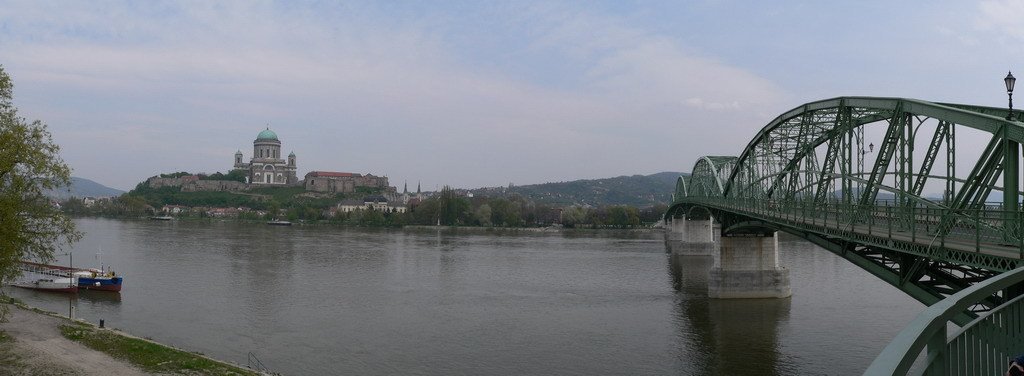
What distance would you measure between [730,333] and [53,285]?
118ft

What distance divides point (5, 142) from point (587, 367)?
692 inches

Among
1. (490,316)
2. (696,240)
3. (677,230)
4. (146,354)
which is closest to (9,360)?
(146,354)

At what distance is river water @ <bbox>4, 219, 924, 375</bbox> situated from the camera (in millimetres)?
22750

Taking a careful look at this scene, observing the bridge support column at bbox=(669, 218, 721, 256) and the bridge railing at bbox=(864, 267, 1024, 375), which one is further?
the bridge support column at bbox=(669, 218, 721, 256)

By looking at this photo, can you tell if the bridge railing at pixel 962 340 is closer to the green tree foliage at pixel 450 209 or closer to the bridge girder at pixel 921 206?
the bridge girder at pixel 921 206

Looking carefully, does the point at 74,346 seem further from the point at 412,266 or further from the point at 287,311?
the point at 412,266

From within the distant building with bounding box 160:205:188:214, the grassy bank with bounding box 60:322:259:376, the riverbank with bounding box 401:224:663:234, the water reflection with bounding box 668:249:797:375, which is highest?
the distant building with bounding box 160:205:188:214

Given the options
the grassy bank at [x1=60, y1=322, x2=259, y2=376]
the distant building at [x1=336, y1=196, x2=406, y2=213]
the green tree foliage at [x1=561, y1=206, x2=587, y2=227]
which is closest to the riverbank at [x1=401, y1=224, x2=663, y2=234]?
the green tree foliage at [x1=561, y1=206, x2=587, y2=227]

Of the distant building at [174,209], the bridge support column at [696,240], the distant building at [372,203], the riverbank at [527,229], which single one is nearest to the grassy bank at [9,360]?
the bridge support column at [696,240]

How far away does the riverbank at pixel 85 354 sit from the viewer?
1805cm

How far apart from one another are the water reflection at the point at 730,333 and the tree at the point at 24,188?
1987cm

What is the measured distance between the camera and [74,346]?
67.7 ft

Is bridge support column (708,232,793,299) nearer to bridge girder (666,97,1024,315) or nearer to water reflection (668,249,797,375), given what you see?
water reflection (668,249,797,375)

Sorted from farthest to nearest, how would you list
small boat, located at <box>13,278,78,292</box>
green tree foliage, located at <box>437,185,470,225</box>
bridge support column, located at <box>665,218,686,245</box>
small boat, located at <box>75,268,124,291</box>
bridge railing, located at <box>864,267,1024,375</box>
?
1. green tree foliage, located at <box>437,185,470,225</box>
2. bridge support column, located at <box>665,218,686,245</box>
3. small boat, located at <box>13,278,78,292</box>
4. small boat, located at <box>75,268,124,291</box>
5. bridge railing, located at <box>864,267,1024,375</box>
